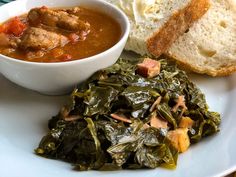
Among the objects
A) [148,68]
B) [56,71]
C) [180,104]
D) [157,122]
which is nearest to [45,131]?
[56,71]

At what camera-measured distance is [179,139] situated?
3.50 metres

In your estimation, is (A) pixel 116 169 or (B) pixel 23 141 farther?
(B) pixel 23 141

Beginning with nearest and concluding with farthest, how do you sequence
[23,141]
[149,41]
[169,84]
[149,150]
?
[149,150] → [23,141] → [169,84] → [149,41]

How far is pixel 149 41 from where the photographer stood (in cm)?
476

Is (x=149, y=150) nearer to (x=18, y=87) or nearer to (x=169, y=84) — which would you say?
(x=169, y=84)

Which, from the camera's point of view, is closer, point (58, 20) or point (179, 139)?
point (179, 139)

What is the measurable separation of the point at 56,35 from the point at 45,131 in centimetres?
91

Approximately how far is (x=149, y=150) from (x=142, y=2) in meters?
2.08

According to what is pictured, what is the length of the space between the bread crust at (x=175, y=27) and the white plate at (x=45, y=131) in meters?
0.51

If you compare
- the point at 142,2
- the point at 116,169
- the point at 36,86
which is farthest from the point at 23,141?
the point at 142,2

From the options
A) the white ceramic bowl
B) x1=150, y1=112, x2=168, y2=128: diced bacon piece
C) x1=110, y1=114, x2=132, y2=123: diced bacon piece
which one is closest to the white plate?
the white ceramic bowl

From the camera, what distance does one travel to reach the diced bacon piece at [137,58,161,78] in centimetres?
398

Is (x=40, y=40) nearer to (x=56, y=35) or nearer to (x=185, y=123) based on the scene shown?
(x=56, y=35)

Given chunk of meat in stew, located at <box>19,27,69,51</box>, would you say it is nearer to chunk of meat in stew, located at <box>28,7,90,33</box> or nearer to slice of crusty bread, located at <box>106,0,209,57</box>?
chunk of meat in stew, located at <box>28,7,90,33</box>
